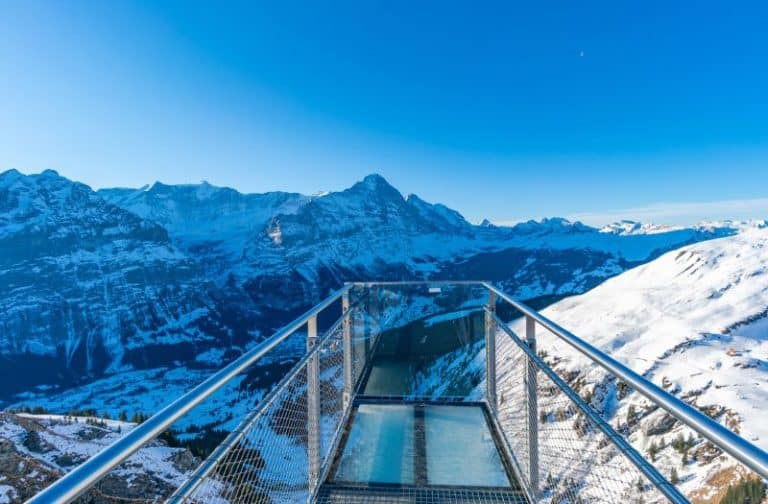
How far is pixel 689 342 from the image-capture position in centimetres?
10250

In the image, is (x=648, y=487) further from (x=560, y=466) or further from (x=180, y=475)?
(x=180, y=475)

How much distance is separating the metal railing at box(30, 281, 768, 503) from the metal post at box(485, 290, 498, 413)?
0.01m

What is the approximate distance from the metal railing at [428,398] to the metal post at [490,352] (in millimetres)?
13

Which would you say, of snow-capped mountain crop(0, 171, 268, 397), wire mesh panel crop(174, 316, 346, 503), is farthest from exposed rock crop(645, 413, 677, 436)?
snow-capped mountain crop(0, 171, 268, 397)

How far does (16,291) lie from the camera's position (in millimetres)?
187125

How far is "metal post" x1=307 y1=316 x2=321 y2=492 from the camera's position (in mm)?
3285

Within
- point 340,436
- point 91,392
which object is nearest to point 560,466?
point 340,436

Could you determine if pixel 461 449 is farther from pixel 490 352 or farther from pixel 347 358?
pixel 347 358

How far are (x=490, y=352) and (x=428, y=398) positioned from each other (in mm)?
870

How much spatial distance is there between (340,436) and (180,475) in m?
36.3

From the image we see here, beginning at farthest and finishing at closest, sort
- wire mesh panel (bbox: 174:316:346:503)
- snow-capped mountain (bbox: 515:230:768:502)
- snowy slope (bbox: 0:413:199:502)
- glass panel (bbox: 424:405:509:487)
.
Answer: snow-capped mountain (bbox: 515:230:768:502), snowy slope (bbox: 0:413:199:502), glass panel (bbox: 424:405:509:487), wire mesh panel (bbox: 174:316:346:503)

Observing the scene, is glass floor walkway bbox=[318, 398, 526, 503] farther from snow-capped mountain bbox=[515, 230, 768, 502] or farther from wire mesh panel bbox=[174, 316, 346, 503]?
snow-capped mountain bbox=[515, 230, 768, 502]

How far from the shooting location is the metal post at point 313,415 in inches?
129

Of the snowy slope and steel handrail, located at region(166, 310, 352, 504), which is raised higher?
steel handrail, located at region(166, 310, 352, 504)
